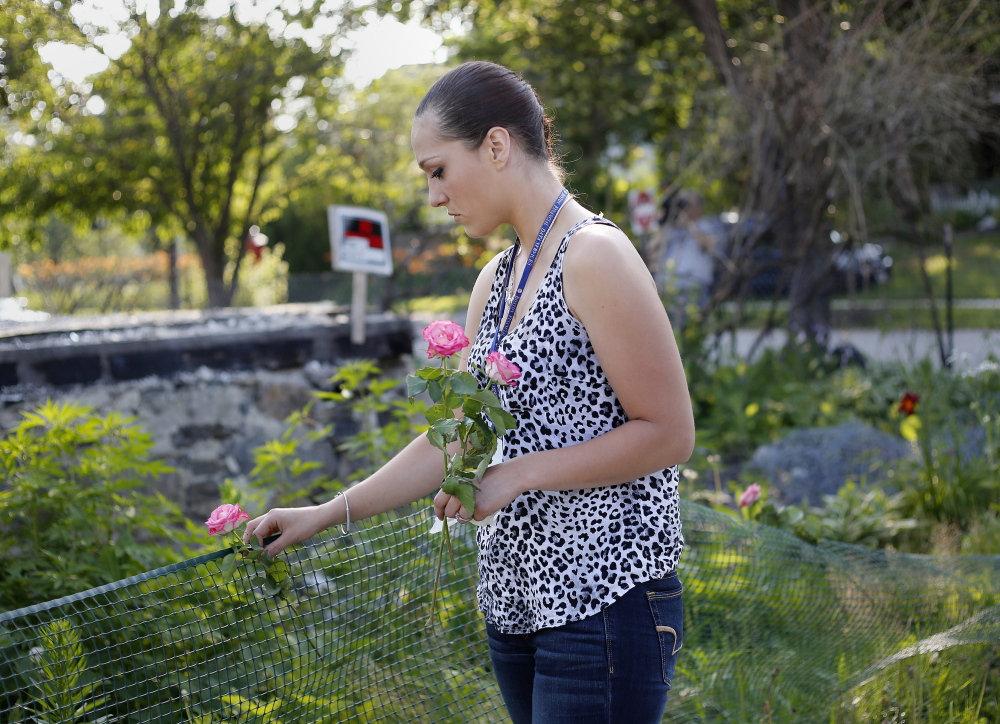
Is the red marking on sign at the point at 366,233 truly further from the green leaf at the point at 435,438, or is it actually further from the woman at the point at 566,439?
the green leaf at the point at 435,438

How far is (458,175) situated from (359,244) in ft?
12.6

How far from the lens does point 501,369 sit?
1314mm

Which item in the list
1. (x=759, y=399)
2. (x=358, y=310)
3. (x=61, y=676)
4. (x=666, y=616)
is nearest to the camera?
(x=666, y=616)

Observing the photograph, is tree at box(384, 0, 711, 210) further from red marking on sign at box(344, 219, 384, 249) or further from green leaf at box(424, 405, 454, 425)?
green leaf at box(424, 405, 454, 425)

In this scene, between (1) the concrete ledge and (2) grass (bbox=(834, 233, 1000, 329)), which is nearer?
(1) the concrete ledge

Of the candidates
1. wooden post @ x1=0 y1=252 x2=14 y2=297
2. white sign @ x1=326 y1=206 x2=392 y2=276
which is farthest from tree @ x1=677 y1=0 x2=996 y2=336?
wooden post @ x1=0 y1=252 x2=14 y2=297

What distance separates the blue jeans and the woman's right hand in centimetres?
Result: 48

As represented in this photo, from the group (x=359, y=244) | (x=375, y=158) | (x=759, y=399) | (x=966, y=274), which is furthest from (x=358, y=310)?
(x=966, y=274)

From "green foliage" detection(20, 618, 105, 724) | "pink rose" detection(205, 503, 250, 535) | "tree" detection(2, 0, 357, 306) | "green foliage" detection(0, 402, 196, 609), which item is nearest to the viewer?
"pink rose" detection(205, 503, 250, 535)

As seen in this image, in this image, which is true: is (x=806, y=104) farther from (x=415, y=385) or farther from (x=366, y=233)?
(x=415, y=385)

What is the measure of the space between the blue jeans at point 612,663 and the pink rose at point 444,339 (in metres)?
0.48

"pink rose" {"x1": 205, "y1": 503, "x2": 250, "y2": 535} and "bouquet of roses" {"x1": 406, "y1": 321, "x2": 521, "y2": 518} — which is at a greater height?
"bouquet of roses" {"x1": 406, "y1": 321, "x2": 521, "y2": 518}

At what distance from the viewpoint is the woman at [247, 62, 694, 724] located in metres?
1.35

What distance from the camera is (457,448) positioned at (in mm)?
1635
